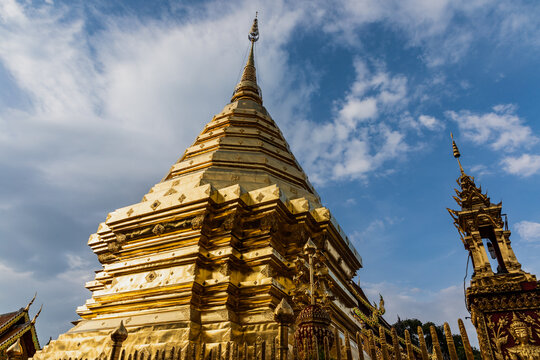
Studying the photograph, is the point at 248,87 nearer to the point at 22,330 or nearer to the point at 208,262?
the point at 208,262

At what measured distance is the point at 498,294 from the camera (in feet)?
28.0

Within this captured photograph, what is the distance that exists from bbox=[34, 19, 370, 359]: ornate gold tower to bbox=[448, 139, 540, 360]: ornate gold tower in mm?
2943

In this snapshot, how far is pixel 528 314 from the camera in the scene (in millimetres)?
8125

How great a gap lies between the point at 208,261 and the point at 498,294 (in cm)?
671

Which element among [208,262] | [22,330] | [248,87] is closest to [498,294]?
[208,262]

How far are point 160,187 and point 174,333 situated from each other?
419 cm

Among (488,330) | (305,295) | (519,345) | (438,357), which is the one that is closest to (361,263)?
(488,330)

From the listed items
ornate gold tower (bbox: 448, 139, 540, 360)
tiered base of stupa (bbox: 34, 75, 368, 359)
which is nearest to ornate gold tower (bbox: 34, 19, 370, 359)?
tiered base of stupa (bbox: 34, 75, 368, 359)

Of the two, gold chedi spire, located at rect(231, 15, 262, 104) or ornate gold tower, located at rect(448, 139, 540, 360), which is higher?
gold chedi spire, located at rect(231, 15, 262, 104)

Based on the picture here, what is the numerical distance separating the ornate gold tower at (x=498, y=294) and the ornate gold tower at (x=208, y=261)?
2.94m

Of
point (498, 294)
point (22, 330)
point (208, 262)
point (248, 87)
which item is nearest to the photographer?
point (208, 262)

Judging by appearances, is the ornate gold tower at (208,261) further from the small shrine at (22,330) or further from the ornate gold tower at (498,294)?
the small shrine at (22,330)

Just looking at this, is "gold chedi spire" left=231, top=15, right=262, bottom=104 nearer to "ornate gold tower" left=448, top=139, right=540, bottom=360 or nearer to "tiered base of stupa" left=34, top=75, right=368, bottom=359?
"tiered base of stupa" left=34, top=75, right=368, bottom=359

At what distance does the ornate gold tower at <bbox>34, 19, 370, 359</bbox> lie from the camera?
607 cm
